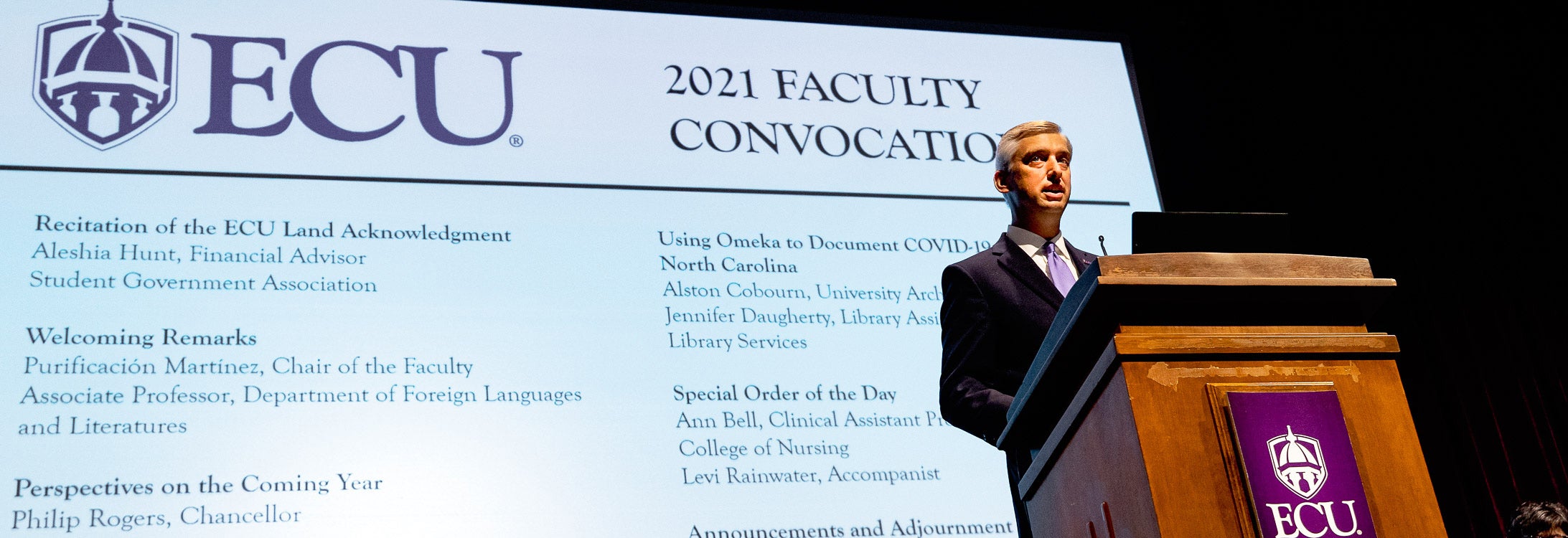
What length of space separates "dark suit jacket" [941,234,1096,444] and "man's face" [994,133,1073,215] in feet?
0.46

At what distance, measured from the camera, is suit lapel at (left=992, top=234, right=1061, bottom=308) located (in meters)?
1.74

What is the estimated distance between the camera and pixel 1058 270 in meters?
1.89

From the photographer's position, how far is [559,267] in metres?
2.90

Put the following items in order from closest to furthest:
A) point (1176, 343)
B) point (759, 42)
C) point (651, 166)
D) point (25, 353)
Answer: point (1176, 343)
point (25, 353)
point (651, 166)
point (759, 42)

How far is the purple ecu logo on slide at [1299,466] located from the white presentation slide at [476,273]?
5.55 feet

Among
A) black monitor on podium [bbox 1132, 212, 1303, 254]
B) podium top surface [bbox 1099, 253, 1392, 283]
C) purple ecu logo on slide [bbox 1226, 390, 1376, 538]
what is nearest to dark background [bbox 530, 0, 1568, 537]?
black monitor on podium [bbox 1132, 212, 1303, 254]

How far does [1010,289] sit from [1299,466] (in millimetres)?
752

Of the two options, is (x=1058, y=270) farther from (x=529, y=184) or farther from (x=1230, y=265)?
(x=529, y=184)

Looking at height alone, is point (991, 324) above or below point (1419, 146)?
below

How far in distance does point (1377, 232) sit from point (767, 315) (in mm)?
2213

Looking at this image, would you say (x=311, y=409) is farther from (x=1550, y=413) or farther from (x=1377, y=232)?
(x=1550, y=413)

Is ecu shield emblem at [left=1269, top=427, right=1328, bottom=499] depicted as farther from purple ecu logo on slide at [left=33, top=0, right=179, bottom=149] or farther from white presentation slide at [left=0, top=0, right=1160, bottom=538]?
purple ecu logo on slide at [left=33, top=0, right=179, bottom=149]

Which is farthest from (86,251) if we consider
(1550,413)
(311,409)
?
(1550,413)

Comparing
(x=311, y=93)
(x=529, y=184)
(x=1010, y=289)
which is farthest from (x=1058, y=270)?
(x=311, y=93)
